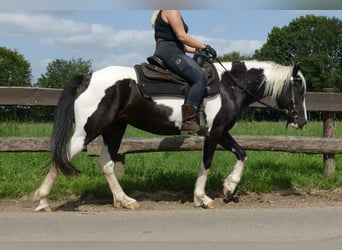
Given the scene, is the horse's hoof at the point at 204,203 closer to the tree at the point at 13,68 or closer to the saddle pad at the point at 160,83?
the saddle pad at the point at 160,83

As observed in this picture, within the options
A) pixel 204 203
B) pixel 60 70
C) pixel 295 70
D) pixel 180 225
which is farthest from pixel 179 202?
pixel 60 70

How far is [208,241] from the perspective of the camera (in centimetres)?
452

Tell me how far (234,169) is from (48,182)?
242cm

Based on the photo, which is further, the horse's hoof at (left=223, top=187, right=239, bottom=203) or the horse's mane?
the horse's mane

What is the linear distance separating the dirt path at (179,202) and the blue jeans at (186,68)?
4.64 feet

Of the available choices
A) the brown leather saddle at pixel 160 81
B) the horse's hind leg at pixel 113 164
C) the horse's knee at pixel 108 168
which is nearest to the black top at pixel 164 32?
the brown leather saddle at pixel 160 81

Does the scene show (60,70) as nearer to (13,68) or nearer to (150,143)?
(13,68)

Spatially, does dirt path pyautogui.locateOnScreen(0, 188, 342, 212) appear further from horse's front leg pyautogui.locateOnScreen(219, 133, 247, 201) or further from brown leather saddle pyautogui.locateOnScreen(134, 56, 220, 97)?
brown leather saddle pyautogui.locateOnScreen(134, 56, 220, 97)

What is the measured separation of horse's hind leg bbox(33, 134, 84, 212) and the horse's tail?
0.24 ft

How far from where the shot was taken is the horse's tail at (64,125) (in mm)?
6020

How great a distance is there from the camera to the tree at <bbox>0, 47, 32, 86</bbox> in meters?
61.1

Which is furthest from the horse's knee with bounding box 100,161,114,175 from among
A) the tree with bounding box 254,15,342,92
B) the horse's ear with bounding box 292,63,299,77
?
the tree with bounding box 254,15,342,92

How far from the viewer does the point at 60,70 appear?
77375 millimetres

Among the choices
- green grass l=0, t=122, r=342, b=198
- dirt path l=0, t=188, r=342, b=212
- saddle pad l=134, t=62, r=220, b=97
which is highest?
saddle pad l=134, t=62, r=220, b=97
